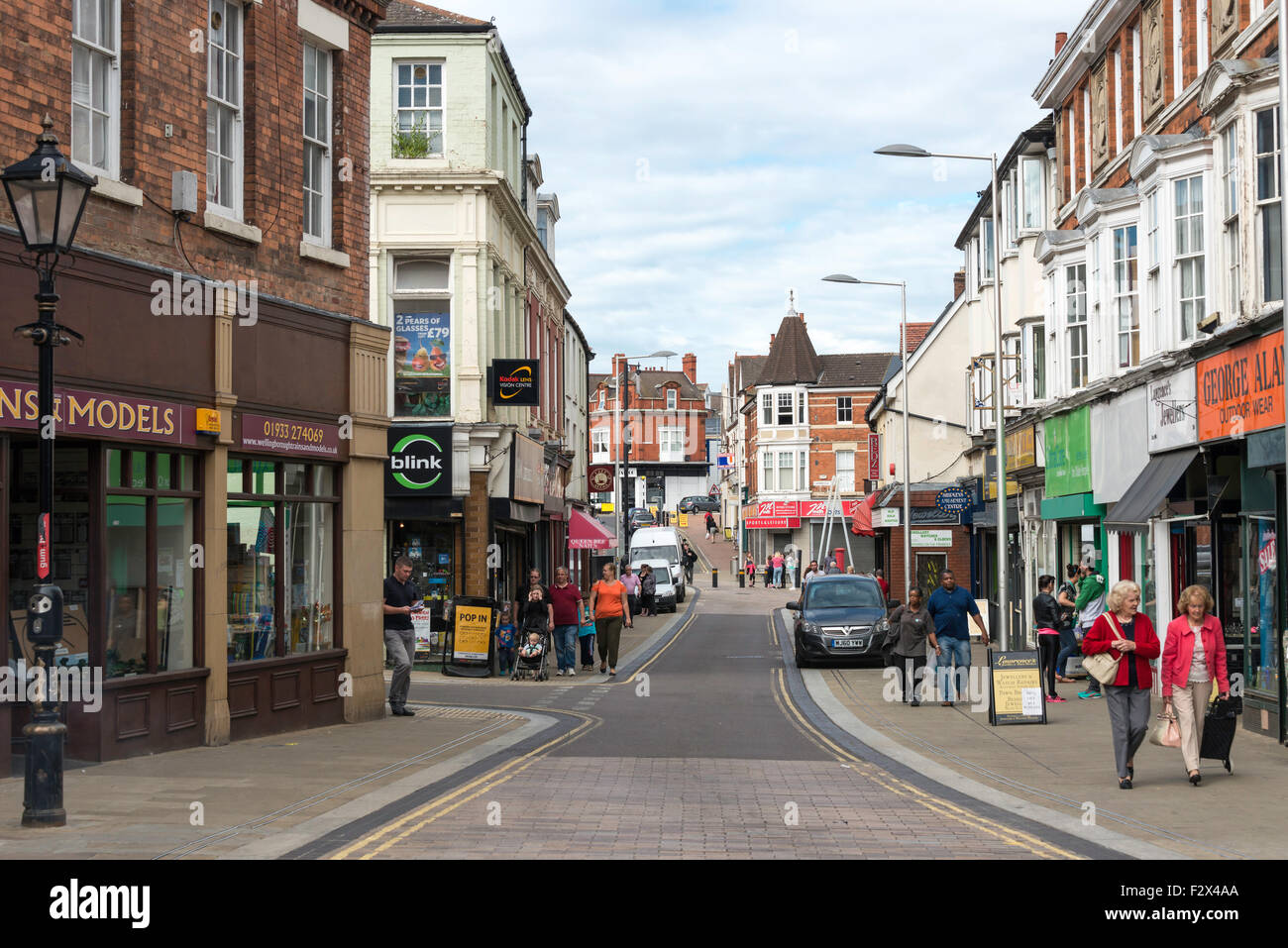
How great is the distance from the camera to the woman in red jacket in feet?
39.4

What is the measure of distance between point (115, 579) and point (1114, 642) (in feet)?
29.9

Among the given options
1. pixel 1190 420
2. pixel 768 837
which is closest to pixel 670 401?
pixel 1190 420

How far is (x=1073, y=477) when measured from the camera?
2627cm

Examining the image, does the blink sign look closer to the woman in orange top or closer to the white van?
the woman in orange top

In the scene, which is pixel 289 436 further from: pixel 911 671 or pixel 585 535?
pixel 585 535

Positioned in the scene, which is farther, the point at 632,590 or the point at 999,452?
the point at 632,590

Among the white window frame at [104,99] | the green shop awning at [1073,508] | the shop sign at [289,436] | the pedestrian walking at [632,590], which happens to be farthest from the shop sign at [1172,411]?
the pedestrian walking at [632,590]

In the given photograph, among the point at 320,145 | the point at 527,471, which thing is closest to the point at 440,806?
the point at 320,145

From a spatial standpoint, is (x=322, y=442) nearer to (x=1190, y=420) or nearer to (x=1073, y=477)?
(x=1190, y=420)

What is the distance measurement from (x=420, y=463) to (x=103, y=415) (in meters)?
16.1

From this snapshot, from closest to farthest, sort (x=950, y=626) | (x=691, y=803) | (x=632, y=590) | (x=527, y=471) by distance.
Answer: (x=691, y=803)
(x=950, y=626)
(x=527, y=471)
(x=632, y=590)

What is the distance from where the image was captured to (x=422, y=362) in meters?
29.7

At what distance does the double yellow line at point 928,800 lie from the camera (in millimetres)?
9163

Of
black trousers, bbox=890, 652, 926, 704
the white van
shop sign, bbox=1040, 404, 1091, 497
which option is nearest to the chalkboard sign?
black trousers, bbox=890, 652, 926, 704
